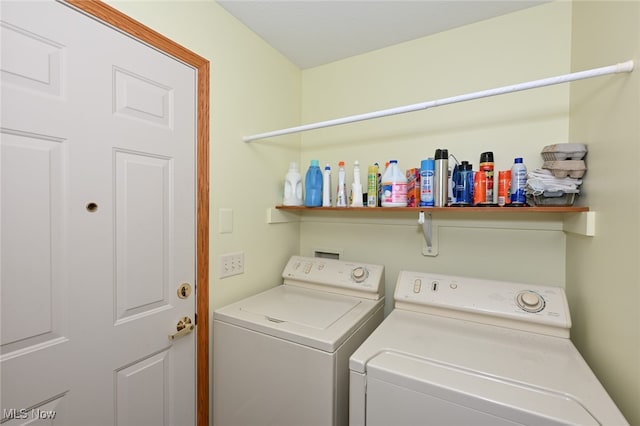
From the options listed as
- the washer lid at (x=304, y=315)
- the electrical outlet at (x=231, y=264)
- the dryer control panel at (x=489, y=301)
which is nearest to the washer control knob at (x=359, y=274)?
the washer lid at (x=304, y=315)

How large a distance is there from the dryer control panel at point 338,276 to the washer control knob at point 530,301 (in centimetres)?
70

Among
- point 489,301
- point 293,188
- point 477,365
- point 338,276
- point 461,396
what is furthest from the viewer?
point 293,188

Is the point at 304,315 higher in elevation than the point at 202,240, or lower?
lower

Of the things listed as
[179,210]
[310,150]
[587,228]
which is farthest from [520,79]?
[179,210]

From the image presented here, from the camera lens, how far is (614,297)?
1006 millimetres

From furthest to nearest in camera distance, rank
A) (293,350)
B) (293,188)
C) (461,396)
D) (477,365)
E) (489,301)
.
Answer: (293,188), (489,301), (293,350), (477,365), (461,396)

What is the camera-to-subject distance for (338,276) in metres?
1.81

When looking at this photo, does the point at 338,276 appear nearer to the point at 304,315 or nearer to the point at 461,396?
the point at 304,315

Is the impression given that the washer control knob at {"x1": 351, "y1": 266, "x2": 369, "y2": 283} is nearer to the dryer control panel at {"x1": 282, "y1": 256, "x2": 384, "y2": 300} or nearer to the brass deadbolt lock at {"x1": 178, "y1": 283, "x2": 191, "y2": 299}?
the dryer control panel at {"x1": 282, "y1": 256, "x2": 384, "y2": 300}

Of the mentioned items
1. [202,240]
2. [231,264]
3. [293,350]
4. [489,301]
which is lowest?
[293,350]

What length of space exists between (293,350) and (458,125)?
5.23 feet

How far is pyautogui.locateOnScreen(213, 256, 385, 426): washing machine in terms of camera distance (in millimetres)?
1185

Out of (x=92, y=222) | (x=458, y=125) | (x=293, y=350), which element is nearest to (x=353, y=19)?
(x=458, y=125)

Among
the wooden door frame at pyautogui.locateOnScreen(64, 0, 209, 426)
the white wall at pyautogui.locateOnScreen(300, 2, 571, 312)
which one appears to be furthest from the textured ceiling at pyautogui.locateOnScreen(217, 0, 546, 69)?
the wooden door frame at pyautogui.locateOnScreen(64, 0, 209, 426)
